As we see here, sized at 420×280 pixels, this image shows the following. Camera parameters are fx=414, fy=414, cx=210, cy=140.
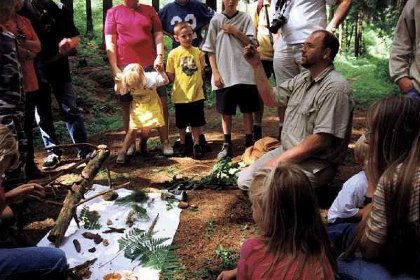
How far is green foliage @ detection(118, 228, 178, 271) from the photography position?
3.30 meters

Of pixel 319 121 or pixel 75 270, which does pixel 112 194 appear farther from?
pixel 319 121

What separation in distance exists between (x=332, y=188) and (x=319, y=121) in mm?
1033

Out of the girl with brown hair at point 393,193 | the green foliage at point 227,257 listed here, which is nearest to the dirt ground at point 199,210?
the green foliage at point 227,257

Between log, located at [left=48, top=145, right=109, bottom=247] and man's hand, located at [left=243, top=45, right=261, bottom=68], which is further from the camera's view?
man's hand, located at [left=243, top=45, right=261, bottom=68]

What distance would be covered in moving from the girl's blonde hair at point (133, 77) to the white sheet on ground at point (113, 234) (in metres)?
1.38

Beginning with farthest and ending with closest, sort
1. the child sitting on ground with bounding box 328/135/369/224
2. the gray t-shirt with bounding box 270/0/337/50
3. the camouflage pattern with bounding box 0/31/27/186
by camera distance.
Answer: the gray t-shirt with bounding box 270/0/337/50
the camouflage pattern with bounding box 0/31/27/186
the child sitting on ground with bounding box 328/135/369/224

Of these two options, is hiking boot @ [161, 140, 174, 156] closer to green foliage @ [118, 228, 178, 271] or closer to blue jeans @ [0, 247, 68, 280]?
green foliage @ [118, 228, 178, 271]

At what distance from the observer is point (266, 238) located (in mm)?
2100

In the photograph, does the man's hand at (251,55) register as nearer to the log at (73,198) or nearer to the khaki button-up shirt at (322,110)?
the khaki button-up shirt at (322,110)

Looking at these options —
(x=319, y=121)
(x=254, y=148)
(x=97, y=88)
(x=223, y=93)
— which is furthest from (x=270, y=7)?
(x=97, y=88)

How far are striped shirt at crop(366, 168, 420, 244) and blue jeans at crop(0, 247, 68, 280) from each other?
1.93m

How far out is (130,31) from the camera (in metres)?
5.51

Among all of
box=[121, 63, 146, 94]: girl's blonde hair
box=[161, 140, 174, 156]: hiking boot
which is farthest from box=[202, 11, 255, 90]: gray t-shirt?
box=[161, 140, 174, 156]: hiking boot

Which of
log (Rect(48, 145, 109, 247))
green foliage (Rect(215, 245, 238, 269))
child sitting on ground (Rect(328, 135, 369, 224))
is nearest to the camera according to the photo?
child sitting on ground (Rect(328, 135, 369, 224))
